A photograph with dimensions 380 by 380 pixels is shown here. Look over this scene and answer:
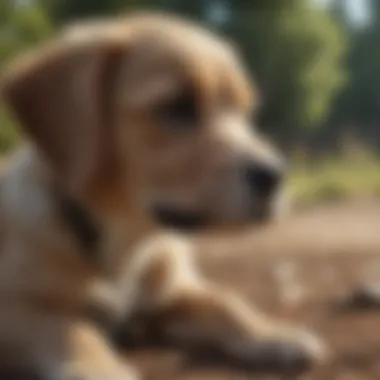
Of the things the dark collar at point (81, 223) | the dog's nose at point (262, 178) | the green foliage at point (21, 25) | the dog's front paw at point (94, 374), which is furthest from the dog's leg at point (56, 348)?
the green foliage at point (21, 25)

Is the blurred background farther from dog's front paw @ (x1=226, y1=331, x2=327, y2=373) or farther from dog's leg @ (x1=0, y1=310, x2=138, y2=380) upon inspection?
dog's leg @ (x1=0, y1=310, x2=138, y2=380)

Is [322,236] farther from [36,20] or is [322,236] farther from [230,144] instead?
[230,144]

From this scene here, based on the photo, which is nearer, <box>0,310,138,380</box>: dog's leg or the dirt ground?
<box>0,310,138,380</box>: dog's leg

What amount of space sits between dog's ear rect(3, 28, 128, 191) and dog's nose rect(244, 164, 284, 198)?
217mm

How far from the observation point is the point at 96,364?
1174 mm

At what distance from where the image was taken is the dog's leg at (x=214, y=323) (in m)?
Result: 1.35

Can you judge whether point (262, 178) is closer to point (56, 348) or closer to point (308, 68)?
point (56, 348)

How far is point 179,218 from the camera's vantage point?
1.39 meters

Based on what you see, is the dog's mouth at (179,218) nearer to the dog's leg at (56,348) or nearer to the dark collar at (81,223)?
the dark collar at (81,223)

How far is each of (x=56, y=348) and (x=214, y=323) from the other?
27cm

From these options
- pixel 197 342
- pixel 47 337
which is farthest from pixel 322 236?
pixel 47 337

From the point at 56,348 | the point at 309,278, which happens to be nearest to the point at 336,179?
the point at 309,278

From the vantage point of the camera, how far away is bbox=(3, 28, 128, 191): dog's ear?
1368mm

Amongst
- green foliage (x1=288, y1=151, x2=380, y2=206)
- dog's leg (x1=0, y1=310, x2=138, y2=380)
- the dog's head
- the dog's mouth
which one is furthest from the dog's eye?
green foliage (x1=288, y1=151, x2=380, y2=206)
